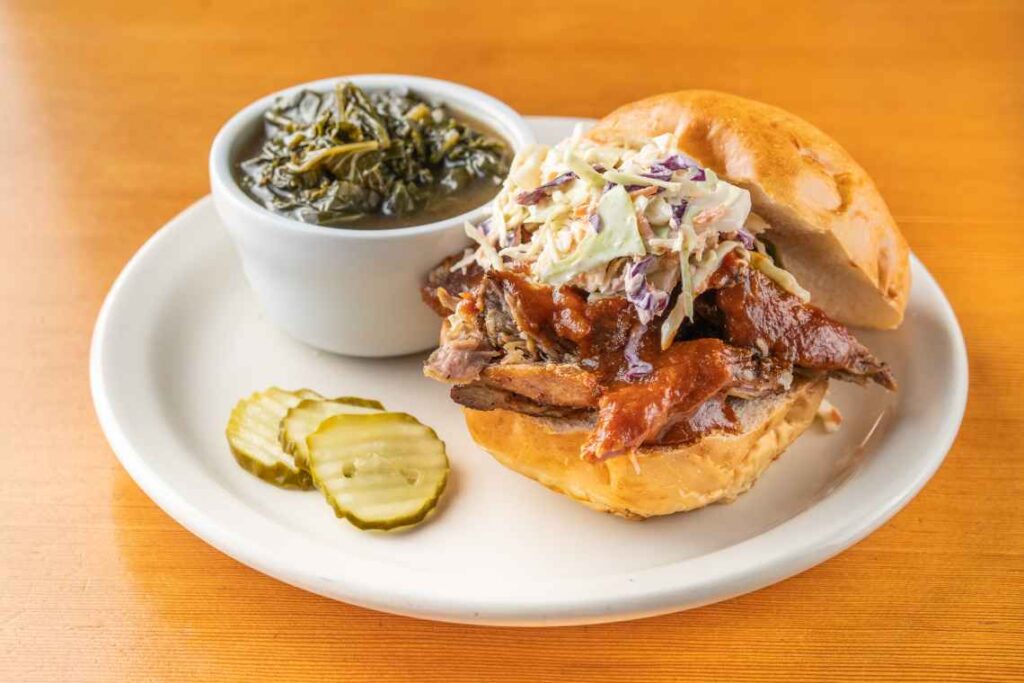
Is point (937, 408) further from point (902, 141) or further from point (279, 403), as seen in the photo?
point (902, 141)

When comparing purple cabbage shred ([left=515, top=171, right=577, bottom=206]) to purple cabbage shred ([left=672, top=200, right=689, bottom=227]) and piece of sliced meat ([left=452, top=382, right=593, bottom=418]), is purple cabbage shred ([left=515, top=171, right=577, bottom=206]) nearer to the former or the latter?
purple cabbage shred ([left=672, top=200, right=689, bottom=227])

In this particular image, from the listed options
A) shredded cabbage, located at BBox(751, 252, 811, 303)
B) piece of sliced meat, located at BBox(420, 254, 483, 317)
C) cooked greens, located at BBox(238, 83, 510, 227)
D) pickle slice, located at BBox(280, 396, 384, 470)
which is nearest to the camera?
shredded cabbage, located at BBox(751, 252, 811, 303)

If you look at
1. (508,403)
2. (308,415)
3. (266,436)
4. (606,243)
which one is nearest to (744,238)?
(606,243)

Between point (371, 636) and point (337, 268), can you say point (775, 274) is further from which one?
point (371, 636)

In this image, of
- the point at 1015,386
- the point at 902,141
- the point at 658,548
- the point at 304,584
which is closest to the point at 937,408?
the point at 1015,386

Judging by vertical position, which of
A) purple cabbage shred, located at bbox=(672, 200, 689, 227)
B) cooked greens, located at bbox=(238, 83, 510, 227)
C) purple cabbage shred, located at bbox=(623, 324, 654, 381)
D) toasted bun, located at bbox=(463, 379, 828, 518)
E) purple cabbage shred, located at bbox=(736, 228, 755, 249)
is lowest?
toasted bun, located at bbox=(463, 379, 828, 518)

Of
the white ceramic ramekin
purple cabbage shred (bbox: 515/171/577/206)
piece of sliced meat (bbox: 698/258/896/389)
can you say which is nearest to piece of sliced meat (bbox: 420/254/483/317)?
the white ceramic ramekin

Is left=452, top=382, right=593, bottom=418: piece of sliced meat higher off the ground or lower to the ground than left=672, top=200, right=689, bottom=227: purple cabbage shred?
lower
